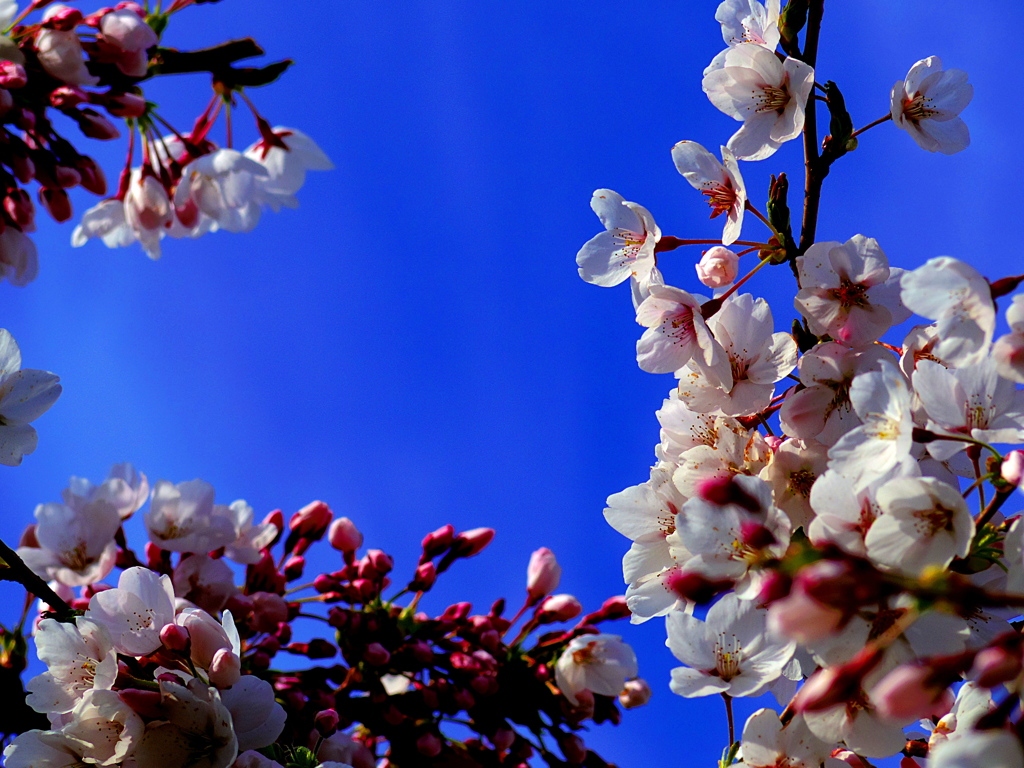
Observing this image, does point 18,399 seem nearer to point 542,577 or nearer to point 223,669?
point 223,669

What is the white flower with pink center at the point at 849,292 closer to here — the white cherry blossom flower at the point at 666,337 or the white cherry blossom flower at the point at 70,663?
the white cherry blossom flower at the point at 666,337

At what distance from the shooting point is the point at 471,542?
2482 mm

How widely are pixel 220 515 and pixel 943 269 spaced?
6.37 feet

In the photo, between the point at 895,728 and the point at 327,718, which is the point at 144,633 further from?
the point at 895,728

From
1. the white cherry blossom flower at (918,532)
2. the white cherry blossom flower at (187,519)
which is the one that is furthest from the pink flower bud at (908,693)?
the white cherry blossom flower at (187,519)

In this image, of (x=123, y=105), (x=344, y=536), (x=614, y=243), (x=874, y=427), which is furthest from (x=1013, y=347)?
(x=123, y=105)

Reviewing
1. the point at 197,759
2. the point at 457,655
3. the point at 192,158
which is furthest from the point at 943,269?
the point at 192,158

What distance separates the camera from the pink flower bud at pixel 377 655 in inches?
84.6

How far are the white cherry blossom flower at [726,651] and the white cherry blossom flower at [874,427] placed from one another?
Result: 277mm

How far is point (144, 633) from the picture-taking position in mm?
1493

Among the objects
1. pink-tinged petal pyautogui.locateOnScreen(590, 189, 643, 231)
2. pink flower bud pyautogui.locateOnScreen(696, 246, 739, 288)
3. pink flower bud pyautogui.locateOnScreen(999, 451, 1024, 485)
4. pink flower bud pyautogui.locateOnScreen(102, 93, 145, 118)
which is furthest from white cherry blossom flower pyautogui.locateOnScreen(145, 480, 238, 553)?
pink flower bud pyautogui.locateOnScreen(999, 451, 1024, 485)

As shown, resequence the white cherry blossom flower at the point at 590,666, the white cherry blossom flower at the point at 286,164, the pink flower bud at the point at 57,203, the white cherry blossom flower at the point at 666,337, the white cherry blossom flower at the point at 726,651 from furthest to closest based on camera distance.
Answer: the white cherry blossom flower at the point at 286,164, the pink flower bud at the point at 57,203, the white cherry blossom flower at the point at 590,666, the white cherry blossom flower at the point at 666,337, the white cherry blossom flower at the point at 726,651

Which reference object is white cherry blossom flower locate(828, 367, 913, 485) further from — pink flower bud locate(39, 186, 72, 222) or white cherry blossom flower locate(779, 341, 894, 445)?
pink flower bud locate(39, 186, 72, 222)

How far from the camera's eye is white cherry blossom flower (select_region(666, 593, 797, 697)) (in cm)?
133
